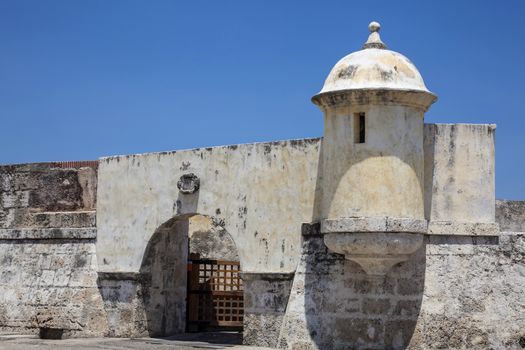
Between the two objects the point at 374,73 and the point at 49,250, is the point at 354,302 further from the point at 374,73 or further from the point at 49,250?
the point at 49,250

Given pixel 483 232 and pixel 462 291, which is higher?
pixel 483 232

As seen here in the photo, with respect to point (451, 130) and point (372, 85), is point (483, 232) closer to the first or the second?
point (451, 130)

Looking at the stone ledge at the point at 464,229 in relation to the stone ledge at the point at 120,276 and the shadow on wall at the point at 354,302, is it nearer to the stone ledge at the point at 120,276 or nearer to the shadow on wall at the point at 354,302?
the shadow on wall at the point at 354,302

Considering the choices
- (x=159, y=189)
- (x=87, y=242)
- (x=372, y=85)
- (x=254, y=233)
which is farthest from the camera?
(x=87, y=242)

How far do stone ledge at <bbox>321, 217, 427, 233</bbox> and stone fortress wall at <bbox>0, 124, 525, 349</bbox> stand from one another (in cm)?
59

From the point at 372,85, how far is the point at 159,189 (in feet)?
14.9

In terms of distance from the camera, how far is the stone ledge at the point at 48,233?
1559cm

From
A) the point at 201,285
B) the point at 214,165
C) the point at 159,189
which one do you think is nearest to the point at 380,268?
the point at 214,165

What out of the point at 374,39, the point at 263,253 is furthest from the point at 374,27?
the point at 263,253

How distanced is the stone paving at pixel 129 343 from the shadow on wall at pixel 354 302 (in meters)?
1.09

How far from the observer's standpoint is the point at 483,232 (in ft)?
39.1

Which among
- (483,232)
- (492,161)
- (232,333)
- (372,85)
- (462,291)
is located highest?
(372,85)

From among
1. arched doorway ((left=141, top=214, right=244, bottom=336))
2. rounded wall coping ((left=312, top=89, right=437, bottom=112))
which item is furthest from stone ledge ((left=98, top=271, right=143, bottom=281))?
rounded wall coping ((left=312, top=89, right=437, bottom=112))

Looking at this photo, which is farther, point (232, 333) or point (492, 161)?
point (232, 333)
